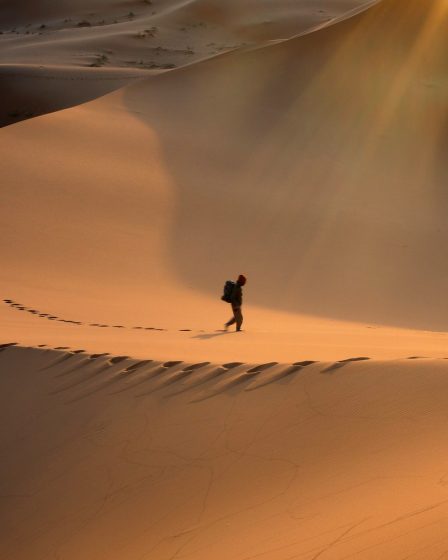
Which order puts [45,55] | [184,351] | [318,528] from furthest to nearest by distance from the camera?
[45,55], [184,351], [318,528]

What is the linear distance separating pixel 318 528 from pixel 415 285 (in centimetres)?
1019

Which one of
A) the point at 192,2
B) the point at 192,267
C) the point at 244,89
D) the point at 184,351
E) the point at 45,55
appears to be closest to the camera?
the point at 184,351

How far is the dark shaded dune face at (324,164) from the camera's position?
41.8 feet

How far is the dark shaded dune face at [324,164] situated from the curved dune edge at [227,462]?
6738mm

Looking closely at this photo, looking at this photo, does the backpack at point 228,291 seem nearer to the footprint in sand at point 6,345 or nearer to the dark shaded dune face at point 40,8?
the footprint in sand at point 6,345

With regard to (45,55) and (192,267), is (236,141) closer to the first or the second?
(192,267)

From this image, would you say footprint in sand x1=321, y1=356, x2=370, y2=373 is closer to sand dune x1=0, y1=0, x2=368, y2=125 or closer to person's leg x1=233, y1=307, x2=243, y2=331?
person's leg x1=233, y1=307, x2=243, y2=331

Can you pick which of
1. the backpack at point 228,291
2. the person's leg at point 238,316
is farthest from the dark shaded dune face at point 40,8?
the person's leg at point 238,316

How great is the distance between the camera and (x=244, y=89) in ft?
68.5

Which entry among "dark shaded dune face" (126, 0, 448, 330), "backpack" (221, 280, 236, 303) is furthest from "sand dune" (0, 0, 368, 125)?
"backpack" (221, 280, 236, 303)

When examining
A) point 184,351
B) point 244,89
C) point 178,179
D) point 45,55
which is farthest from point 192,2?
point 184,351

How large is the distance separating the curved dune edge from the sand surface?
0.5 inches

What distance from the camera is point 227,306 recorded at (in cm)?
1079

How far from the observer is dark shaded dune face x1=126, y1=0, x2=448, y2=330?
41.8ft
